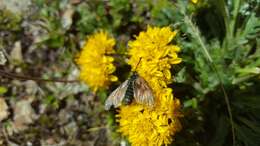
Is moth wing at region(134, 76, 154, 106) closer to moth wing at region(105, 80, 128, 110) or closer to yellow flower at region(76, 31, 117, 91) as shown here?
moth wing at region(105, 80, 128, 110)

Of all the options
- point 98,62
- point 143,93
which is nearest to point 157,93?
point 143,93

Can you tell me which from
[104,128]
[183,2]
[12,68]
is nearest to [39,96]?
[12,68]

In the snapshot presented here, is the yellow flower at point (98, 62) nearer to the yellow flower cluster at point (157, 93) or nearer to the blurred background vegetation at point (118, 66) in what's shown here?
the blurred background vegetation at point (118, 66)

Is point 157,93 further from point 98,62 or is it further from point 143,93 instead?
point 98,62

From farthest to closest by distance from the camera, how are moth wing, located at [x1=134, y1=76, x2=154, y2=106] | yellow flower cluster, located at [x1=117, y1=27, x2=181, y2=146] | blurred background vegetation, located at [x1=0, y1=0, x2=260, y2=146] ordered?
blurred background vegetation, located at [x1=0, y1=0, x2=260, y2=146] < yellow flower cluster, located at [x1=117, y1=27, x2=181, y2=146] < moth wing, located at [x1=134, y1=76, x2=154, y2=106]

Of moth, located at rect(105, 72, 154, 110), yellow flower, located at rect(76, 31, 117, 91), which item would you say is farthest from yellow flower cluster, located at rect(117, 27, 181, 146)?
yellow flower, located at rect(76, 31, 117, 91)

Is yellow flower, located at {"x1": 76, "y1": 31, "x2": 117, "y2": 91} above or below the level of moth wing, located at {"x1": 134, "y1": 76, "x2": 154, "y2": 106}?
above

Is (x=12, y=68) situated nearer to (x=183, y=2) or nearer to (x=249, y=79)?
(x=183, y=2)
